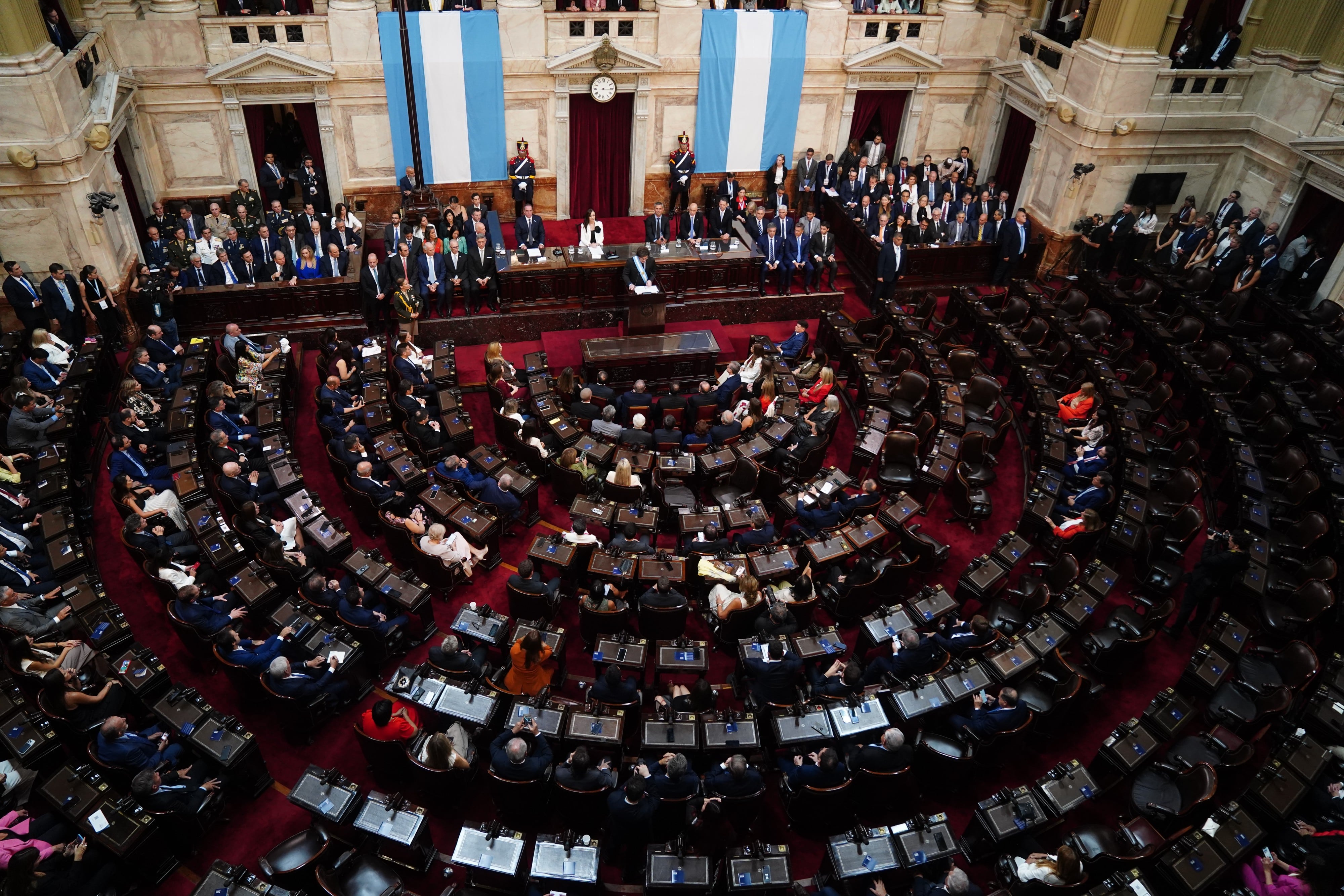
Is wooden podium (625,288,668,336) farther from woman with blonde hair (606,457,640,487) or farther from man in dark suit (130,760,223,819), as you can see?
man in dark suit (130,760,223,819)

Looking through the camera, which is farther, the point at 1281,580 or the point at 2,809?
the point at 1281,580

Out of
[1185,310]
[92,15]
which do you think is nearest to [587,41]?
[92,15]

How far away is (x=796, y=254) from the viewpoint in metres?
18.0

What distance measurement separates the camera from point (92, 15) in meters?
16.0

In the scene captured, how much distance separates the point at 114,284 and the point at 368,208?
5.87m

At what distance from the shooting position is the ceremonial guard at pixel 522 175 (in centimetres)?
1952

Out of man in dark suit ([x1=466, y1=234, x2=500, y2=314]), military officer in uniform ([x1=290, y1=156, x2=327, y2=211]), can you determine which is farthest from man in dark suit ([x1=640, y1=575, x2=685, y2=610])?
military officer in uniform ([x1=290, y1=156, x2=327, y2=211])

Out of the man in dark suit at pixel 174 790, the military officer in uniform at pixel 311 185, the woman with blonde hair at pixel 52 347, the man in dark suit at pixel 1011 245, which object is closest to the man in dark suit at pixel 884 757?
the man in dark suit at pixel 174 790

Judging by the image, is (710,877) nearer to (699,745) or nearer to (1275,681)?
(699,745)

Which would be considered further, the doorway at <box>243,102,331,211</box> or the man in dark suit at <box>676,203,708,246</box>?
the man in dark suit at <box>676,203,708,246</box>

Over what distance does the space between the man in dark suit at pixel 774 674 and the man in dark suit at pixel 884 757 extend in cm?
121

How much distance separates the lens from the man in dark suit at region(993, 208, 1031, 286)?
1827 cm

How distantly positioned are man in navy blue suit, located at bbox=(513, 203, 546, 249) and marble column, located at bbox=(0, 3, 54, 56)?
801cm

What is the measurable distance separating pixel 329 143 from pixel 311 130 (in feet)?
1.59
